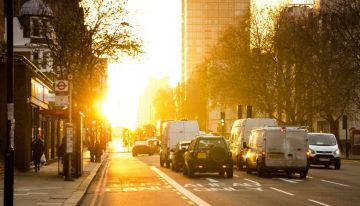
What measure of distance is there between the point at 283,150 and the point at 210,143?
305 centimetres

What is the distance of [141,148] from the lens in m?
77.3

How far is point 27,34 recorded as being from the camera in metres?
86.4

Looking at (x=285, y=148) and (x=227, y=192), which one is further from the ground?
(x=285, y=148)

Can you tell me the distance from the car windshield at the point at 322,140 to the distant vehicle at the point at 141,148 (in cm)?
3569

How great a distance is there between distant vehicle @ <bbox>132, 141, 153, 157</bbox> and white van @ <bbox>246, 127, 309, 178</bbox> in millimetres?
45085

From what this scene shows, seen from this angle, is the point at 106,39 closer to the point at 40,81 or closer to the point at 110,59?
the point at 110,59

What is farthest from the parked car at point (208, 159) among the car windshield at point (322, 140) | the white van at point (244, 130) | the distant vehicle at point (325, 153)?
the car windshield at point (322, 140)

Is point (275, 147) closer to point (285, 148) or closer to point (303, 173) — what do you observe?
point (285, 148)

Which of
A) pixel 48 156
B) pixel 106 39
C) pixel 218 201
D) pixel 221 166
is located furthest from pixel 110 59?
pixel 218 201

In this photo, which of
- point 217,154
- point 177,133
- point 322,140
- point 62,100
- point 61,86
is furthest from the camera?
point 177,133

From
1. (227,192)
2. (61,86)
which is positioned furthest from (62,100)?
(227,192)

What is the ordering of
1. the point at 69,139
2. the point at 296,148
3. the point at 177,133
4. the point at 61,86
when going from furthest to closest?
the point at 177,133 < the point at 296,148 < the point at 69,139 < the point at 61,86

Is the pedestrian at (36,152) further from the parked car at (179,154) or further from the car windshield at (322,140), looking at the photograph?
the car windshield at (322,140)

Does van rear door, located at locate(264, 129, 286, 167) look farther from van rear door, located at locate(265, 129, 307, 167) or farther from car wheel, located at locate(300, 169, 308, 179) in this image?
car wheel, located at locate(300, 169, 308, 179)
